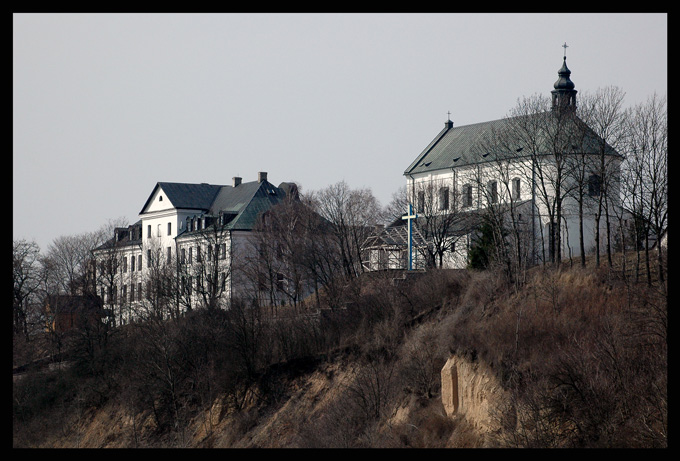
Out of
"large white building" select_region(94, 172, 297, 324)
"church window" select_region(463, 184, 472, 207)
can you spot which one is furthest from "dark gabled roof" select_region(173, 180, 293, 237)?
"church window" select_region(463, 184, 472, 207)

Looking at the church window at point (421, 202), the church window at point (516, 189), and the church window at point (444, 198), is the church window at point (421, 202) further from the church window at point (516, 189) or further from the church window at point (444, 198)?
the church window at point (516, 189)

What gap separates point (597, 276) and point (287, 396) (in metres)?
15.5

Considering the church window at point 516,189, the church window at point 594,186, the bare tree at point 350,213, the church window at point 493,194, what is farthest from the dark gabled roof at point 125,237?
the church window at point 594,186

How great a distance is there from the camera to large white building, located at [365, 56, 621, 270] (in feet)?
171

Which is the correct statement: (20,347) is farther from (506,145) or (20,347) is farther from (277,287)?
(506,145)

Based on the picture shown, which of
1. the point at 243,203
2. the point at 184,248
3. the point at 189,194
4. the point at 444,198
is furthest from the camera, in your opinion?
the point at 189,194

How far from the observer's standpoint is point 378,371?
4200 centimetres

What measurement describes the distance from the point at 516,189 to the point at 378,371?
25097 mm

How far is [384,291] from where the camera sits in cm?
4903

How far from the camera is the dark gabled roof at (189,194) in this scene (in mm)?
85812

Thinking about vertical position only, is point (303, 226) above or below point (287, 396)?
above

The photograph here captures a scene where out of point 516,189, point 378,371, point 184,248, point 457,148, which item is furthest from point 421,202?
point 378,371

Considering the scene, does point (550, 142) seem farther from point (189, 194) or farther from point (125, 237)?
point (125, 237)
